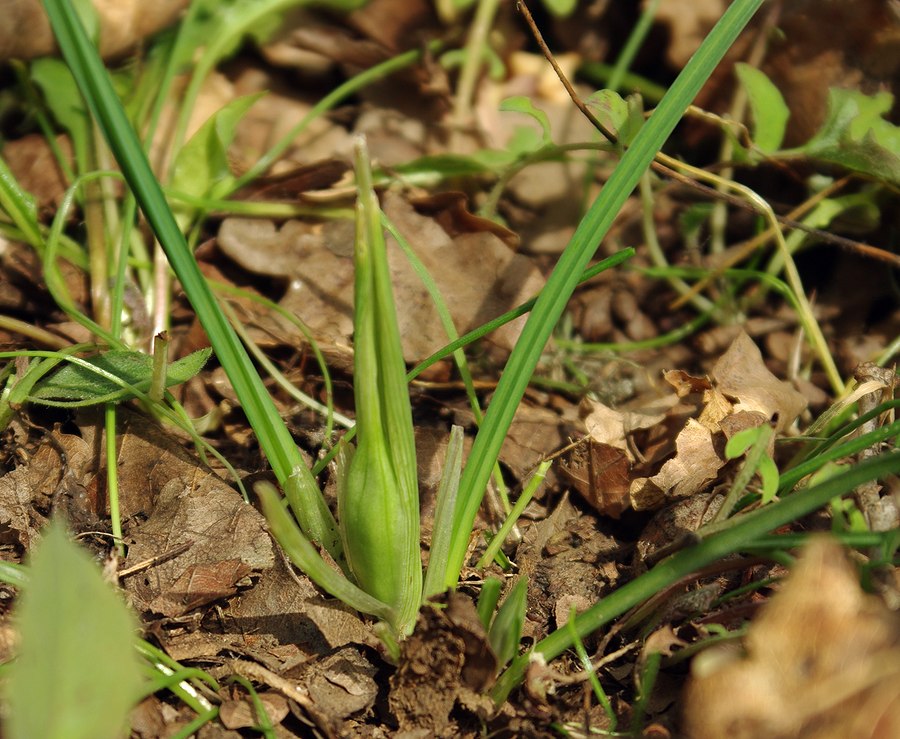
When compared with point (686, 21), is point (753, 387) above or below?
below

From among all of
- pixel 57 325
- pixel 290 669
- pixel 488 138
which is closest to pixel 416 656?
pixel 290 669

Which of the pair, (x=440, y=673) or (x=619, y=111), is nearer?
(x=440, y=673)

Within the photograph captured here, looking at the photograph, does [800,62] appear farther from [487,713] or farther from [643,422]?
[487,713]

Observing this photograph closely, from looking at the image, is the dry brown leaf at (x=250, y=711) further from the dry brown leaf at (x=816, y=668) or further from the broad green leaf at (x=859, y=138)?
the broad green leaf at (x=859, y=138)

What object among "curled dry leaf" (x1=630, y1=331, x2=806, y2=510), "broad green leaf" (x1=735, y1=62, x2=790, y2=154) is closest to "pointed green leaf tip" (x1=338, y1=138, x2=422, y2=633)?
"curled dry leaf" (x1=630, y1=331, x2=806, y2=510)

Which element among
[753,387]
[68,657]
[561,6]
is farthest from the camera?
[561,6]

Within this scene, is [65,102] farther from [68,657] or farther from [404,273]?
[68,657]

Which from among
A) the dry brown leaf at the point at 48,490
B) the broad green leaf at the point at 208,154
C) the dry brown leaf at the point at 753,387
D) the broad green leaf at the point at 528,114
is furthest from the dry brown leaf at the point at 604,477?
the broad green leaf at the point at 208,154

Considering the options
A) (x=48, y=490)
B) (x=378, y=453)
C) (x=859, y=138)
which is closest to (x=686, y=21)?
(x=859, y=138)

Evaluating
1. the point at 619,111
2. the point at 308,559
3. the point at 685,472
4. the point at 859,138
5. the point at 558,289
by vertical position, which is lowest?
the point at 308,559
